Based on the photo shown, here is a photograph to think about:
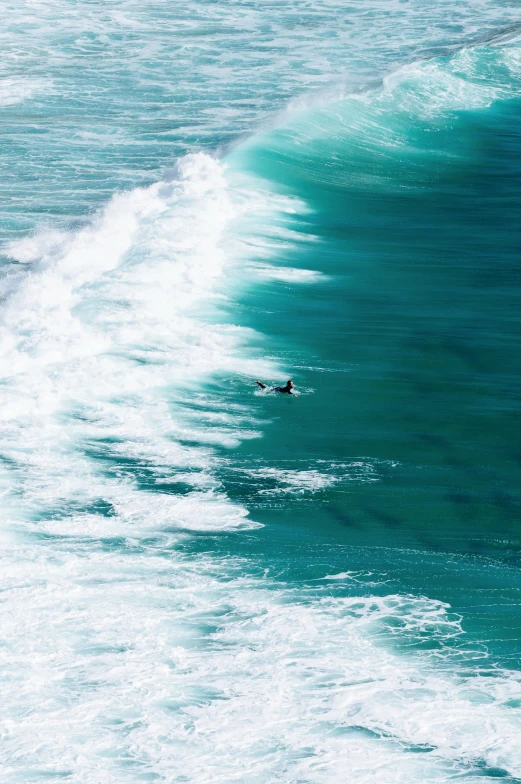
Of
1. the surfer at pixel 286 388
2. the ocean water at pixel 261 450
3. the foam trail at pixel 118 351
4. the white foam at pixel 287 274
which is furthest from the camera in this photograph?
the white foam at pixel 287 274

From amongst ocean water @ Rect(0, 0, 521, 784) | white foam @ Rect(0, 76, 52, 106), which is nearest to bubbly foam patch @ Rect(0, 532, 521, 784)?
ocean water @ Rect(0, 0, 521, 784)

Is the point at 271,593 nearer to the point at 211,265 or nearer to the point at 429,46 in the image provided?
the point at 211,265

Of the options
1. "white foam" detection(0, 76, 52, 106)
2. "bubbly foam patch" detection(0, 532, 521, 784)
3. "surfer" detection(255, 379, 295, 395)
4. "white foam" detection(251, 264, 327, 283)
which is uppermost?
"white foam" detection(0, 76, 52, 106)

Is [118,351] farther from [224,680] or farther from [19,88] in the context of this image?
[19,88]

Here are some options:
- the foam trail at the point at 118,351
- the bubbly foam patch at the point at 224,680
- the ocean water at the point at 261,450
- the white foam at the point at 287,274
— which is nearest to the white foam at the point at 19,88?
the ocean water at the point at 261,450

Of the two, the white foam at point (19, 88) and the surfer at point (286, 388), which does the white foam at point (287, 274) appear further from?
the white foam at point (19, 88)

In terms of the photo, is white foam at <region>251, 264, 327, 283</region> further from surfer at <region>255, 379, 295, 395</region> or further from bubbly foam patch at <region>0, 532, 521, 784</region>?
bubbly foam patch at <region>0, 532, 521, 784</region>

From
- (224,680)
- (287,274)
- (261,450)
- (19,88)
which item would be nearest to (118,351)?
(261,450)

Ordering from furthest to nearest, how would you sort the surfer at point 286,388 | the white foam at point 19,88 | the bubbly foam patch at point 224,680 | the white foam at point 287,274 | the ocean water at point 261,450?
the white foam at point 19,88 → the white foam at point 287,274 → the surfer at point 286,388 → the ocean water at point 261,450 → the bubbly foam patch at point 224,680
